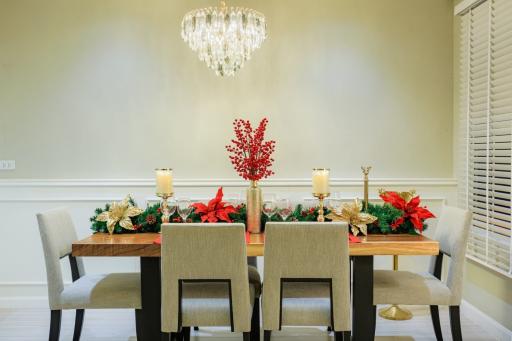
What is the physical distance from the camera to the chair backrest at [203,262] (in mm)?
2084

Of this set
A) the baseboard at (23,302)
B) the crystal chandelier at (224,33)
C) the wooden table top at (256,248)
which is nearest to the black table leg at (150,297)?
the wooden table top at (256,248)

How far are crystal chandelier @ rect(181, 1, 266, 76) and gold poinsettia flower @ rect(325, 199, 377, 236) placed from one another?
1.15m

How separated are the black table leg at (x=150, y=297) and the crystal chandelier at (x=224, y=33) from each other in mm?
1317

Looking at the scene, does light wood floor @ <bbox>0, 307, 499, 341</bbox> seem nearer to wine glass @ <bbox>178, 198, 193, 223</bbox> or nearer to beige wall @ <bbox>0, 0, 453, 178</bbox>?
wine glass @ <bbox>178, 198, 193, 223</bbox>

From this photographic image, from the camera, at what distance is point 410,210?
8.51 ft

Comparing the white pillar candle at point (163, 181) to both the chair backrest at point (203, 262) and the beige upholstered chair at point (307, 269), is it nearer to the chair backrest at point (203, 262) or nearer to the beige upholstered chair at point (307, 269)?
the chair backrest at point (203, 262)

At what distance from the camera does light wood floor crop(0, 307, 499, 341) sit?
2.98 meters

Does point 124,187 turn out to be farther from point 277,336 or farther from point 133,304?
point 277,336

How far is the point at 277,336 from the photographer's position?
301 cm

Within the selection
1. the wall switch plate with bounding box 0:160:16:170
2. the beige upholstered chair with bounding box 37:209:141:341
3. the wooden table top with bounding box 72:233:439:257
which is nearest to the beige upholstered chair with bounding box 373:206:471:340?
the wooden table top with bounding box 72:233:439:257

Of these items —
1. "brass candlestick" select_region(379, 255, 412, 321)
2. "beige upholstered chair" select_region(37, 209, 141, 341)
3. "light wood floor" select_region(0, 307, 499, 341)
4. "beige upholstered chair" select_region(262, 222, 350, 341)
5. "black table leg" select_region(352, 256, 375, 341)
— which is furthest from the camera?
"brass candlestick" select_region(379, 255, 412, 321)

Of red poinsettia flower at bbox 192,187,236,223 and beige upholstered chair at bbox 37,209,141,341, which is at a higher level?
red poinsettia flower at bbox 192,187,236,223

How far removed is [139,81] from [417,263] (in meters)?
2.83

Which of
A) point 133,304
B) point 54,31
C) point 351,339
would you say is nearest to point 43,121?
point 54,31
